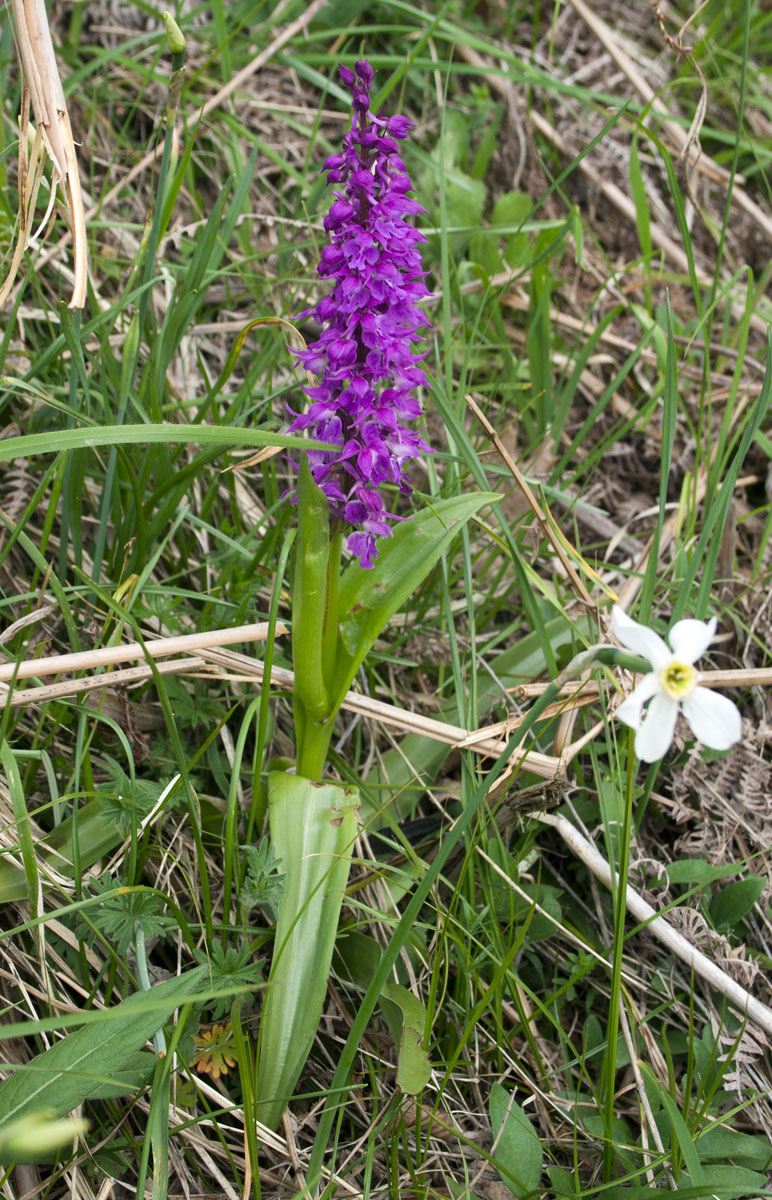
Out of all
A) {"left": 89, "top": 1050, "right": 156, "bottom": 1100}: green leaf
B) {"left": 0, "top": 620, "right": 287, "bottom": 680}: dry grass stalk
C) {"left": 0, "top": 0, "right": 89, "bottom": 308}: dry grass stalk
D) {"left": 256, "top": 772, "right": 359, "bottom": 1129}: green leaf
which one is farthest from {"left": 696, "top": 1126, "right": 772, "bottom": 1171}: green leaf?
{"left": 0, "top": 0, "right": 89, "bottom": 308}: dry grass stalk

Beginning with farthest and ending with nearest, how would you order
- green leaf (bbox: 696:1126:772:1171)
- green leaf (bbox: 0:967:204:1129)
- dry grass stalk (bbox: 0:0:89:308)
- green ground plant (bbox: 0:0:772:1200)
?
dry grass stalk (bbox: 0:0:89:308)
green leaf (bbox: 696:1126:772:1171)
green ground plant (bbox: 0:0:772:1200)
green leaf (bbox: 0:967:204:1129)

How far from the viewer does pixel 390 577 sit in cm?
223

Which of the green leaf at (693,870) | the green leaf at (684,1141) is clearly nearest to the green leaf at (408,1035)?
the green leaf at (684,1141)

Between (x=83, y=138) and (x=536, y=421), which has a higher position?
(x=83, y=138)

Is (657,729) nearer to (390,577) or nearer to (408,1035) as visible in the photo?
(408,1035)

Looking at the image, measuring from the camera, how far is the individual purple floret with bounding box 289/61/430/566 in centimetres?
188

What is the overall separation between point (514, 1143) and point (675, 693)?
1.08 m

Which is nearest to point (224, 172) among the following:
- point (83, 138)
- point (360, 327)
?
point (83, 138)

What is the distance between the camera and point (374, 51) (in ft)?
12.8

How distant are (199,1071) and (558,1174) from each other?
0.69m

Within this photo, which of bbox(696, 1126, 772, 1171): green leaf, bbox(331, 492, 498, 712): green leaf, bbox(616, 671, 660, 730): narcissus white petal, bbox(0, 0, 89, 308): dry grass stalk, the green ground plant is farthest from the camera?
bbox(331, 492, 498, 712): green leaf

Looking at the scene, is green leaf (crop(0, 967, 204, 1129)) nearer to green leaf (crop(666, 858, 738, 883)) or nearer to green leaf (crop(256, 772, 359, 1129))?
green leaf (crop(256, 772, 359, 1129))

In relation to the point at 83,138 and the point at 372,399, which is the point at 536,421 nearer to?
the point at 372,399

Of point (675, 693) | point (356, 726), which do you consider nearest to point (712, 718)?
point (675, 693)
